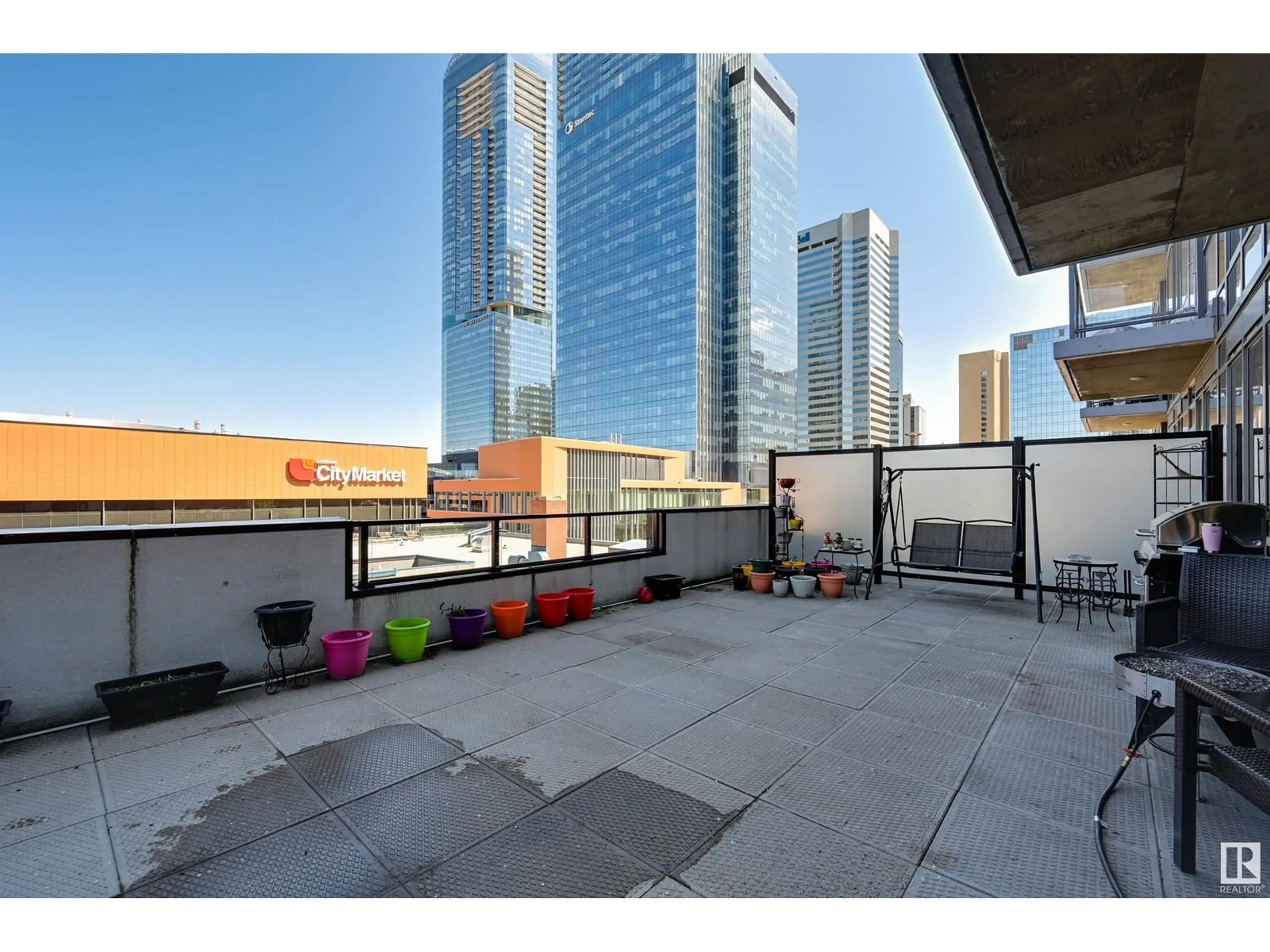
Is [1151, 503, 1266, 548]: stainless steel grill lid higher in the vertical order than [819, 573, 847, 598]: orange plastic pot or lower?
higher

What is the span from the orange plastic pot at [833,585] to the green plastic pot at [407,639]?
474 cm

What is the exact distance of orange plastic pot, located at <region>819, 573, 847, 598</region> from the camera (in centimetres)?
659

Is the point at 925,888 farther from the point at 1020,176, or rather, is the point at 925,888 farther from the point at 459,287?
the point at 459,287

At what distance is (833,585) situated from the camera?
21.6ft

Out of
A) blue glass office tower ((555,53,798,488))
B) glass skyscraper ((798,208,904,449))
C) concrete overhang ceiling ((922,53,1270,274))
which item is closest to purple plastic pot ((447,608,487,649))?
concrete overhang ceiling ((922,53,1270,274))

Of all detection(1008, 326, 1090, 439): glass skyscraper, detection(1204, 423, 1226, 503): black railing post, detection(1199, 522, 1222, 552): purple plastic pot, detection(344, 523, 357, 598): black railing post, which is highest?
detection(1008, 326, 1090, 439): glass skyscraper

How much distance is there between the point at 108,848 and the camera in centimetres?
190

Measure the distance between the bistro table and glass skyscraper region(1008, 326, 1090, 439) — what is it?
4432 centimetres

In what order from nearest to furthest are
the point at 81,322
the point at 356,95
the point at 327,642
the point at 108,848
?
the point at 108,848 → the point at 327,642 → the point at 356,95 → the point at 81,322

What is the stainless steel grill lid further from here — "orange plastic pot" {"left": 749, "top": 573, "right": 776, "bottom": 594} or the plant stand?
the plant stand

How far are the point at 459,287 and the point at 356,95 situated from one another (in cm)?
8891

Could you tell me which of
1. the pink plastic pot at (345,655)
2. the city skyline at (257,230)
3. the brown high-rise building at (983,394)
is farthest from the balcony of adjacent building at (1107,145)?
the brown high-rise building at (983,394)
